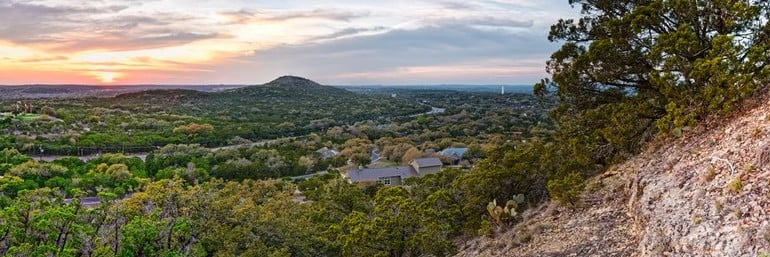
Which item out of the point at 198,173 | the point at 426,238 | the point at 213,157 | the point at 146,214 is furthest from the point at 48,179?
the point at 426,238

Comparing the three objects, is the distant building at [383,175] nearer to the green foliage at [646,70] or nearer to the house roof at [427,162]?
the house roof at [427,162]

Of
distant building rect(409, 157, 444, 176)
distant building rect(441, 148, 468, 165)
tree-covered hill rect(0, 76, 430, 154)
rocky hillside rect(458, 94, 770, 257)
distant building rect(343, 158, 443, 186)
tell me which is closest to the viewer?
rocky hillside rect(458, 94, 770, 257)

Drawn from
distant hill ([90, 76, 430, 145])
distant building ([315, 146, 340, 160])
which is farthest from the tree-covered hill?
distant building ([315, 146, 340, 160])

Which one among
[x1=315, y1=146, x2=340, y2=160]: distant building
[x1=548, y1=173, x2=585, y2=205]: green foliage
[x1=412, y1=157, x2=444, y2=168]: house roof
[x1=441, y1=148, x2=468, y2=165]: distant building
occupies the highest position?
[x1=548, y1=173, x2=585, y2=205]: green foliage

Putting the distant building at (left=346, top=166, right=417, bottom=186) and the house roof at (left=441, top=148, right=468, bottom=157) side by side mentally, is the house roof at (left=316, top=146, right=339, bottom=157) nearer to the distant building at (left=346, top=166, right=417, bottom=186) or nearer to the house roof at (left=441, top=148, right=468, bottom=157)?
the house roof at (left=441, top=148, right=468, bottom=157)

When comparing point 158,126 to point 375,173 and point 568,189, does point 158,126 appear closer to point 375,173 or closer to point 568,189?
point 375,173

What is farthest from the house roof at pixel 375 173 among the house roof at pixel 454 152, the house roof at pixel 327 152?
the house roof at pixel 327 152
